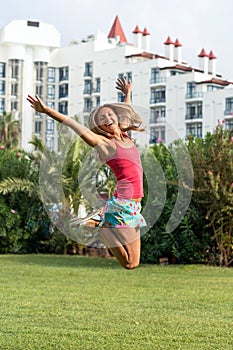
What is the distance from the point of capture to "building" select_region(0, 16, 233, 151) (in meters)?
63.6

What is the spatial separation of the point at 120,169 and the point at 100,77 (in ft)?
216

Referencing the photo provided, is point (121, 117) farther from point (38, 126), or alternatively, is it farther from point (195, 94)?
point (38, 126)

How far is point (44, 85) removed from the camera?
74.2 metres

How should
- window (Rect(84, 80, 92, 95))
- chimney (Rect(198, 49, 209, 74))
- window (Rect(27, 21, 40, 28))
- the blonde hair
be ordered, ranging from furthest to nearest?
window (Rect(84, 80, 92, 95))
window (Rect(27, 21, 40, 28))
chimney (Rect(198, 49, 209, 74))
the blonde hair

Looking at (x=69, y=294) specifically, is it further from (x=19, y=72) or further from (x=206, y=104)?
(x=19, y=72)

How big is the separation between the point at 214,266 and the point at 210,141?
2.87 meters

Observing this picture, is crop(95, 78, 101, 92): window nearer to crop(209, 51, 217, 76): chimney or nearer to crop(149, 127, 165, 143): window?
crop(209, 51, 217, 76): chimney

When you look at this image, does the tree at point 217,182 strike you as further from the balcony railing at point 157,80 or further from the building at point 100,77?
the balcony railing at point 157,80

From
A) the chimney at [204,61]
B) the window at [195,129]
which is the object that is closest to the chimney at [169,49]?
the chimney at [204,61]

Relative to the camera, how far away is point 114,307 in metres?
11.4

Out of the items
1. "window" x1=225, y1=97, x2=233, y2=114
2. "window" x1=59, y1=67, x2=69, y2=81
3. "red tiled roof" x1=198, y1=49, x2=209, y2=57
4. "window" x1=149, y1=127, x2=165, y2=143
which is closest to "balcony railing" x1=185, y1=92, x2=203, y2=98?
"window" x1=225, y1=97, x2=233, y2=114

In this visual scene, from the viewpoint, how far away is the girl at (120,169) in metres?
5.27

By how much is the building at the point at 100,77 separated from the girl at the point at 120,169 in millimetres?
54984

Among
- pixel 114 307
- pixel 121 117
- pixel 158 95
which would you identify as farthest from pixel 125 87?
pixel 158 95
